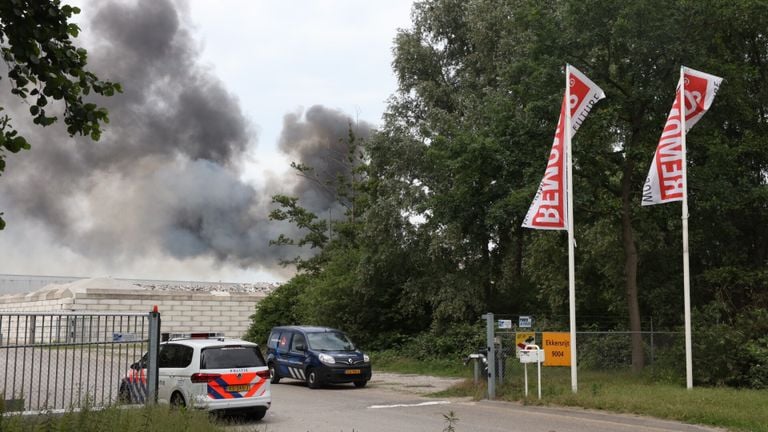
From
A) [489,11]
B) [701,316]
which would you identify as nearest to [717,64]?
[701,316]

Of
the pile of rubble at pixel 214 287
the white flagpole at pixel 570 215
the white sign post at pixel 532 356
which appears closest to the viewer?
the white sign post at pixel 532 356

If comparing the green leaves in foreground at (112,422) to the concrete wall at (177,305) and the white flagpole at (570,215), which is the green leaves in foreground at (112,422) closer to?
the white flagpole at (570,215)

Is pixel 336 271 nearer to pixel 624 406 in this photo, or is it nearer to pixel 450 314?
pixel 450 314

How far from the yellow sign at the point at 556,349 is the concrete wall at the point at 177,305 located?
120 feet

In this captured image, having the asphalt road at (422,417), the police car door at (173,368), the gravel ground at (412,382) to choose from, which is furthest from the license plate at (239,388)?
the gravel ground at (412,382)

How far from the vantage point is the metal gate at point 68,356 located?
10.0 metres

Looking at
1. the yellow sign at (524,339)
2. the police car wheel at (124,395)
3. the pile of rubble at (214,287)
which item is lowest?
the police car wheel at (124,395)

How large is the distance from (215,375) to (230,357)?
1.73 feet

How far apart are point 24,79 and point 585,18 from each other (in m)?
17.3

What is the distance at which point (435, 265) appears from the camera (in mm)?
32812

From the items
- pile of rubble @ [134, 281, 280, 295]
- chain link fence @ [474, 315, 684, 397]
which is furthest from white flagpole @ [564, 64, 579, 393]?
pile of rubble @ [134, 281, 280, 295]

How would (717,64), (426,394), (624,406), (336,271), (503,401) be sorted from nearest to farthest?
(624,406), (503,401), (426,394), (717,64), (336,271)

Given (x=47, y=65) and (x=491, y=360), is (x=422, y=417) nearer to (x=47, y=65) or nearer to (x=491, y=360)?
(x=491, y=360)

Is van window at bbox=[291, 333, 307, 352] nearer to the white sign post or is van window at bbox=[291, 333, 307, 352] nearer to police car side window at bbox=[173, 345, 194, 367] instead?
the white sign post
